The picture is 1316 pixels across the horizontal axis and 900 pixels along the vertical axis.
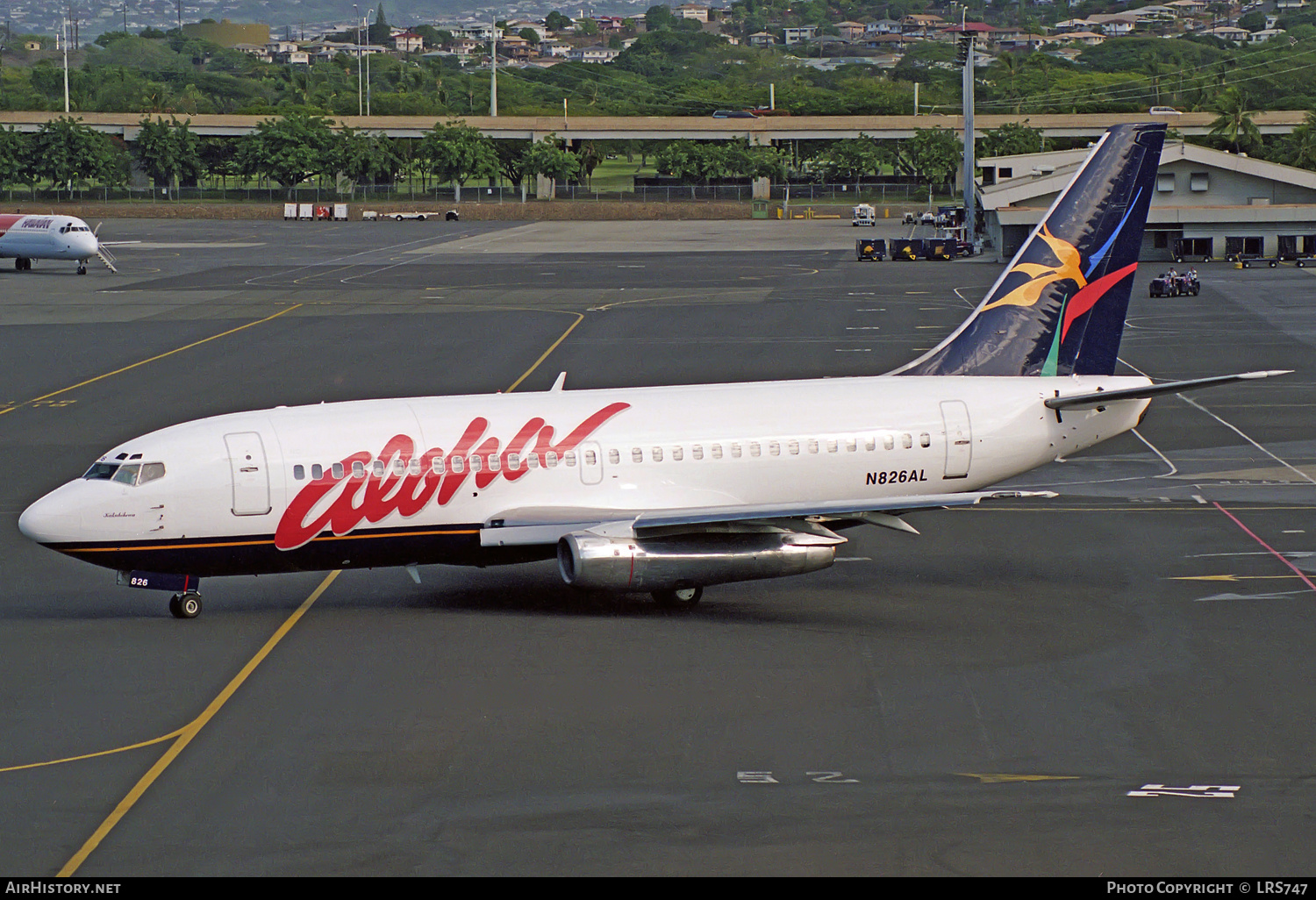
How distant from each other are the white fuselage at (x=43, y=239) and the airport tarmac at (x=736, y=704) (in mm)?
66765

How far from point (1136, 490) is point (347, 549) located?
23.0m

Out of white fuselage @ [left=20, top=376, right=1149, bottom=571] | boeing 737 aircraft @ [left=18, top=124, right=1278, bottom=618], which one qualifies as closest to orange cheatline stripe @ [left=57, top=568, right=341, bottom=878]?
boeing 737 aircraft @ [left=18, top=124, right=1278, bottom=618]

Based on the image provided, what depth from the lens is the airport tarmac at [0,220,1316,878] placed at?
20.5 metres

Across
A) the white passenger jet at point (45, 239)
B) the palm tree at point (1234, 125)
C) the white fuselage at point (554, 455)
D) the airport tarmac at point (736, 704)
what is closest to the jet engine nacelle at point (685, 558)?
the airport tarmac at point (736, 704)

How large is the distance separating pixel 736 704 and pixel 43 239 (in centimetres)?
10283

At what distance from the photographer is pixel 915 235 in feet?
534

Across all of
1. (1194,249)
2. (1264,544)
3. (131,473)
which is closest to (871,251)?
(1194,249)

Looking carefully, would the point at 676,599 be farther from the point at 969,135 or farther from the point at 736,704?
the point at 969,135

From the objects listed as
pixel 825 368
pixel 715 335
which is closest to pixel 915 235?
pixel 715 335

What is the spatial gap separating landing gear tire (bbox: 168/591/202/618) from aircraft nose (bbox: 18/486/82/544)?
2.43 metres

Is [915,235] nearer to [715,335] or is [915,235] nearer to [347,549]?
[715,335]

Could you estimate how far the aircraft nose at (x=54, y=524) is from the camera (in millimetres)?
30250

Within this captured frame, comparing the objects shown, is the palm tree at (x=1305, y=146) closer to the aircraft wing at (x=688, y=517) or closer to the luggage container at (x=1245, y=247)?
the luggage container at (x=1245, y=247)

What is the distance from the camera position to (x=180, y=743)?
24.6 metres
